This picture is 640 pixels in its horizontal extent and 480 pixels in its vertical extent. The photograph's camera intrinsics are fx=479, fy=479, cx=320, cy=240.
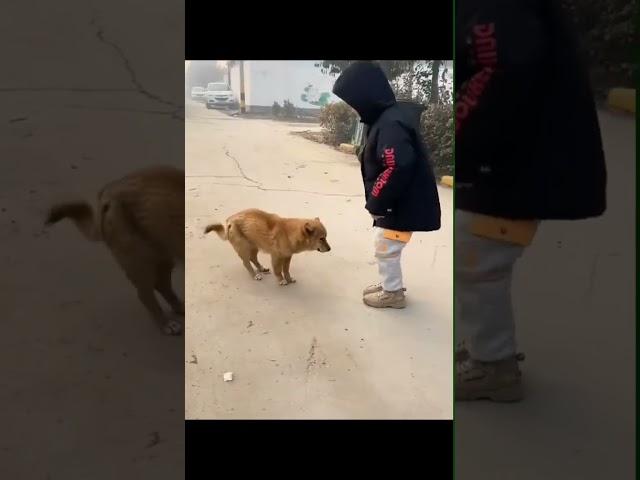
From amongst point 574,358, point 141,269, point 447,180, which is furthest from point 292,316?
point 574,358

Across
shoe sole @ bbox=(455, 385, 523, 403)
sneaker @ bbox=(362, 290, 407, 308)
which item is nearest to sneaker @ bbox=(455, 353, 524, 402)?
shoe sole @ bbox=(455, 385, 523, 403)

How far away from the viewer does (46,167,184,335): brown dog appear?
99 centimetres

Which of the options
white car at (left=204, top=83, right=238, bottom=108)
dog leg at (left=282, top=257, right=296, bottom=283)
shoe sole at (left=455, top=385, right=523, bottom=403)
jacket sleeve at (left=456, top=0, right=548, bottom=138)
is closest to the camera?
jacket sleeve at (left=456, top=0, right=548, bottom=138)

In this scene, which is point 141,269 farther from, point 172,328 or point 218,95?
point 218,95

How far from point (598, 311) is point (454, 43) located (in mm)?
552

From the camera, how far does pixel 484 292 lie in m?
0.89

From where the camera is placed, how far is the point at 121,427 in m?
1.02

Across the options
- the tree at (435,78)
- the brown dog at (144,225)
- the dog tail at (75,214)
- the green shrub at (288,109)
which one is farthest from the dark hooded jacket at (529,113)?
the dog tail at (75,214)

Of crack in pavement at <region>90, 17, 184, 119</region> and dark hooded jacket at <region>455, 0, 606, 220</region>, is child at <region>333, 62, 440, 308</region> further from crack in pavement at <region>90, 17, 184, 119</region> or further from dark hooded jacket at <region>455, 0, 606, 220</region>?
crack in pavement at <region>90, 17, 184, 119</region>

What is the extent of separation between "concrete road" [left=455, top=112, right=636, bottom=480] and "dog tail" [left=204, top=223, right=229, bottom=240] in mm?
603

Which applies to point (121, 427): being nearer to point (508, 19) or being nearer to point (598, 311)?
point (598, 311)

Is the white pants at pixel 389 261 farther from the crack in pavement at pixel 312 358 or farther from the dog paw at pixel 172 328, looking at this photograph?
the dog paw at pixel 172 328

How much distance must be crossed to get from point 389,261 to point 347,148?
274 mm

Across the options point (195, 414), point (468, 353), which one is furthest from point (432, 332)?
point (195, 414)
